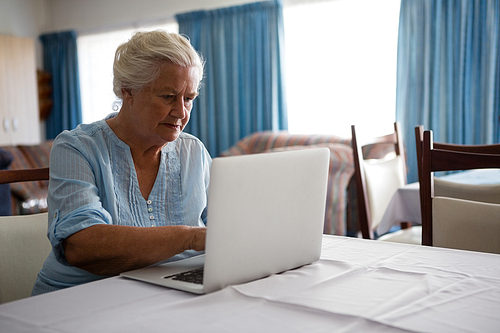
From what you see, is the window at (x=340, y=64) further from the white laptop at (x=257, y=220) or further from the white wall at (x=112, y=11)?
the white laptop at (x=257, y=220)

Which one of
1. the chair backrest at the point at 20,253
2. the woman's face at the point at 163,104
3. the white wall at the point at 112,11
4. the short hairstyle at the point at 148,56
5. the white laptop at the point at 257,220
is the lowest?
the chair backrest at the point at 20,253

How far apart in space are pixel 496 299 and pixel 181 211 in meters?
0.75

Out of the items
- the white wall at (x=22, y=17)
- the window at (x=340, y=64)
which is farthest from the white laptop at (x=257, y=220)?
the white wall at (x=22, y=17)

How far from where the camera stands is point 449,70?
4.09 meters

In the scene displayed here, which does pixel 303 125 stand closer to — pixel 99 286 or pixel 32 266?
pixel 32 266

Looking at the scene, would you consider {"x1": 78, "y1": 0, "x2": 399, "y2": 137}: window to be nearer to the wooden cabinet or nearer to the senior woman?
the wooden cabinet

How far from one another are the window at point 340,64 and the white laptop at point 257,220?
148 inches

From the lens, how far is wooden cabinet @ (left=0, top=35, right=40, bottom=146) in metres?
5.79

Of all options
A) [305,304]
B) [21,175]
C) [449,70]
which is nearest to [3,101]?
[449,70]

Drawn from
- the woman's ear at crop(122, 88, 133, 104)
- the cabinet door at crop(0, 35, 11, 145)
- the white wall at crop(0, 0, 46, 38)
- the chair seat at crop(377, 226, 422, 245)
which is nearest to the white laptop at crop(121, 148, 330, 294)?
the woman's ear at crop(122, 88, 133, 104)

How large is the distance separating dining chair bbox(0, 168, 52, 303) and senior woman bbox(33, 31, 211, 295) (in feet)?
0.31

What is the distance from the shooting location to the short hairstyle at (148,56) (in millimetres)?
1226

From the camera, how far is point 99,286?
894 millimetres

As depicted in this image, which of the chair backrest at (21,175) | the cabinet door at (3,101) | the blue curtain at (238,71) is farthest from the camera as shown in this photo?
the cabinet door at (3,101)
